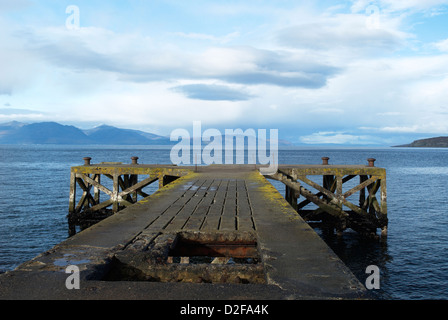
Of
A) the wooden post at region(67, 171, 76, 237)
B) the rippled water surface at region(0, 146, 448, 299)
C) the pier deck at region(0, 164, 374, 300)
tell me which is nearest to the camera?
the pier deck at region(0, 164, 374, 300)

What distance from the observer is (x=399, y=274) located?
37.4 feet

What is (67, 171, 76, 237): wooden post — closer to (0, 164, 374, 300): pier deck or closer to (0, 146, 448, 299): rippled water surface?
A: (0, 146, 448, 299): rippled water surface

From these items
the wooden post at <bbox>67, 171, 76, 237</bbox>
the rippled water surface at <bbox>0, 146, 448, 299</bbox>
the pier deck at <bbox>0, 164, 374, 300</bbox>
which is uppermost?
the pier deck at <bbox>0, 164, 374, 300</bbox>

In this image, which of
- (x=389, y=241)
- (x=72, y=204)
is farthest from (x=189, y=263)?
(x=72, y=204)

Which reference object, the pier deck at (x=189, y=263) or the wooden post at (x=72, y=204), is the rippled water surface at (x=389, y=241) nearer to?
the wooden post at (x=72, y=204)

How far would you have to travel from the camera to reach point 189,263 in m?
4.43

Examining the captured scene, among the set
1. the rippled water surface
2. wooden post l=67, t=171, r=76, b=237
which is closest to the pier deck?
the rippled water surface

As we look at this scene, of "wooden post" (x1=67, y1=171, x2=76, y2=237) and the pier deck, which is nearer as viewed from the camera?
the pier deck

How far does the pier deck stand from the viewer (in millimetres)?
2900

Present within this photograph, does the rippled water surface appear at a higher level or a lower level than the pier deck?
lower

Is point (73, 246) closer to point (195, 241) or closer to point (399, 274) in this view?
point (195, 241)

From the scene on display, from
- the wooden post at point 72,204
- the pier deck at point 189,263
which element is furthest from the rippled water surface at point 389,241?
the pier deck at point 189,263
